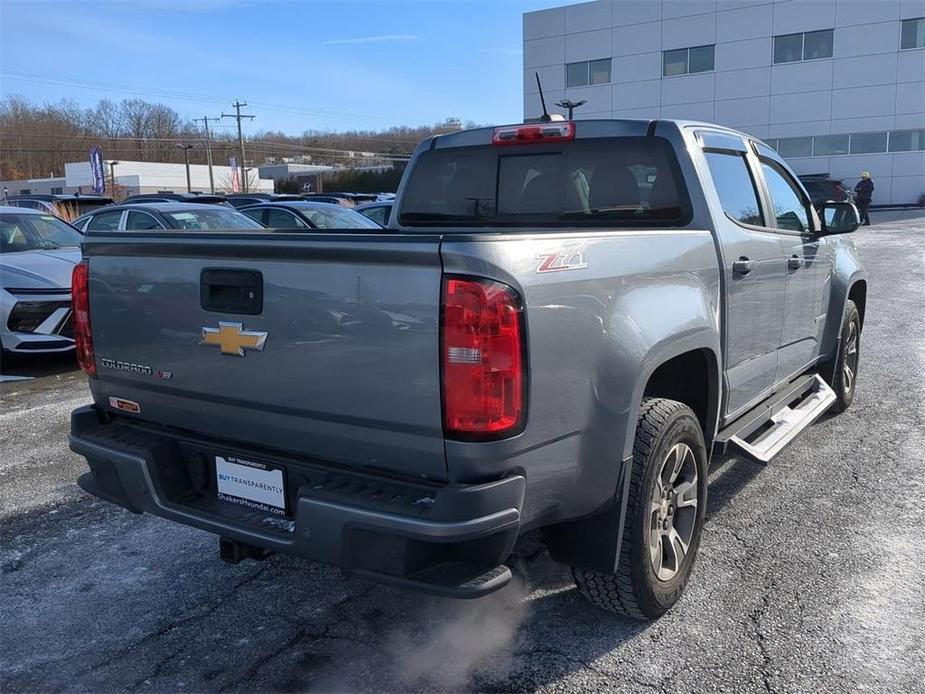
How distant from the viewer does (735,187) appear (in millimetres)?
4020

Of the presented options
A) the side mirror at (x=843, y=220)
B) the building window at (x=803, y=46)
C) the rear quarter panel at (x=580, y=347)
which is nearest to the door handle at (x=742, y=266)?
the rear quarter panel at (x=580, y=347)

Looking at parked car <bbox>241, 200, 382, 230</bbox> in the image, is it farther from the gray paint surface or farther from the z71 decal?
the z71 decal

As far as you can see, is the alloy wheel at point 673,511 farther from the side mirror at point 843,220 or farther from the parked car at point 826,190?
the parked car at point 826,190

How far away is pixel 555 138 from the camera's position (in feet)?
12.5

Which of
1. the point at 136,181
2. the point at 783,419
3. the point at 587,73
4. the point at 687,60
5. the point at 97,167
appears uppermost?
the point at 687,60

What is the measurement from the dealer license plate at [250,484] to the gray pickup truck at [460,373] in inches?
0.4

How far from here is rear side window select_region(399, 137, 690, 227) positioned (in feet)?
12.1

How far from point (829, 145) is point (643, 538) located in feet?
Result: 136

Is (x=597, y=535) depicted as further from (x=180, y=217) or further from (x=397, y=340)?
(x=180, y=217)

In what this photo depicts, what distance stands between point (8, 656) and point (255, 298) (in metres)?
1.72

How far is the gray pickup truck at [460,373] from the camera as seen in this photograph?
2332 millimetres

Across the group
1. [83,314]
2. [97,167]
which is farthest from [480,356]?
[97,167]

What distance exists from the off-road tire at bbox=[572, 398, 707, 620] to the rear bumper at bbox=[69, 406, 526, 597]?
2.16ft

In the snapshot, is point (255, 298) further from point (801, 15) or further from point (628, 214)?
point (801, 15)
